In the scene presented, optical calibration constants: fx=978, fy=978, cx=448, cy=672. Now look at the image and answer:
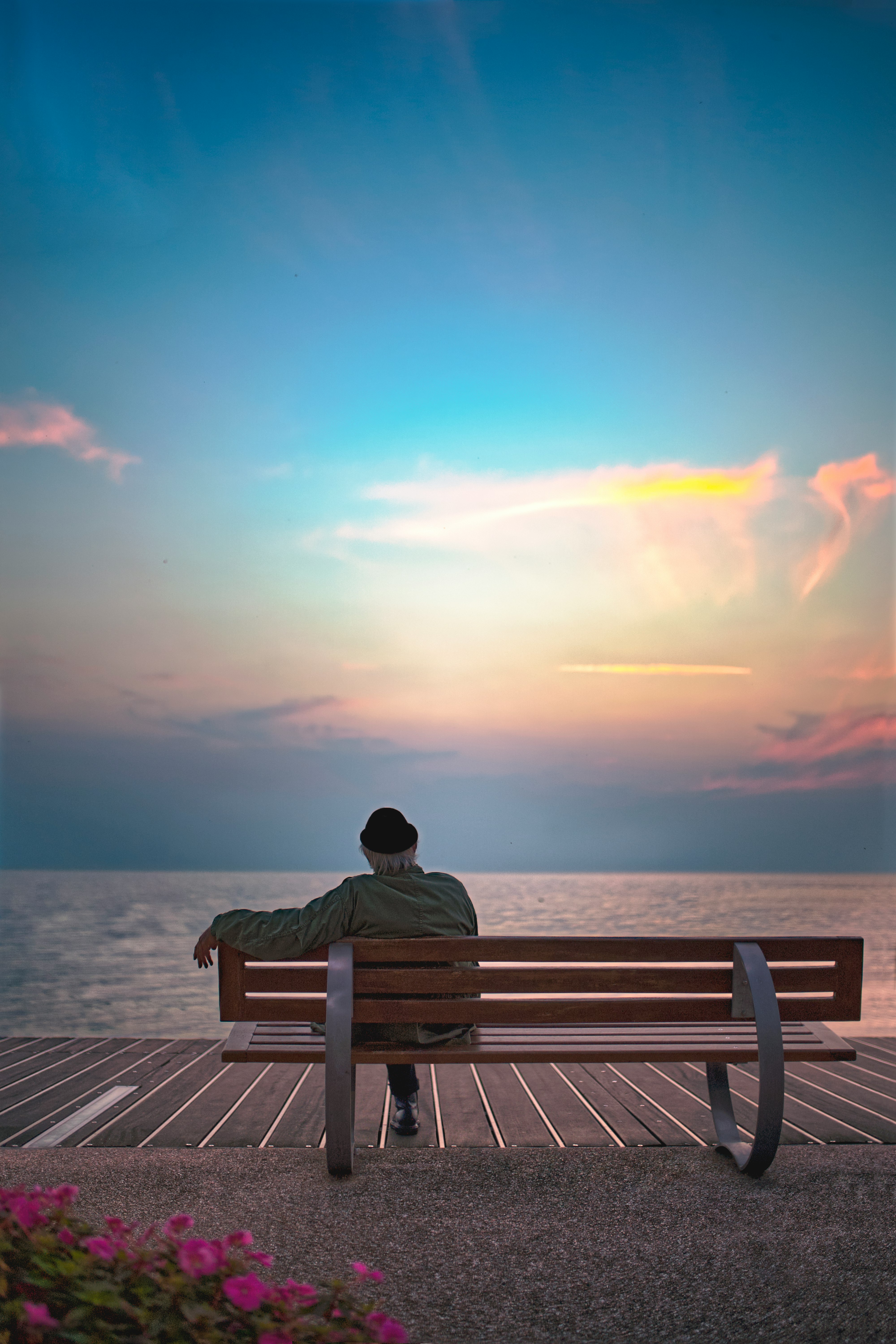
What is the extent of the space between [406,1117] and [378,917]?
0.97 m

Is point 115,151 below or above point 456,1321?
above

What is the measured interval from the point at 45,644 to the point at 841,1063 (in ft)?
82.5

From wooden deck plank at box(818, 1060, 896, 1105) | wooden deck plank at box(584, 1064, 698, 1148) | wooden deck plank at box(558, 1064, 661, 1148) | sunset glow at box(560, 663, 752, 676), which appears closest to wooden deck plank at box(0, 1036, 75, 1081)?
wooden deck plank at box(558, 1064, 661, 1148)

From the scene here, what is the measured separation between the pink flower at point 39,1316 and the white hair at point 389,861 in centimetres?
205

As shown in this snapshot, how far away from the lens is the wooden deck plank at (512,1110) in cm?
362

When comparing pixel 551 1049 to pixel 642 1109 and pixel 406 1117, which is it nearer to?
pixel 406 1117

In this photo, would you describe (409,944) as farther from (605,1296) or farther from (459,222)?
(459,222)

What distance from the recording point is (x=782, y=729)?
35094 millimetres

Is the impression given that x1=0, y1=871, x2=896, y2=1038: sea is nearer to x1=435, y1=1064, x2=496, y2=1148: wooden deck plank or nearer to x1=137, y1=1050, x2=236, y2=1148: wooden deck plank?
x1=435, y1=1064, x2=496, y2=1148: wooden deck plank

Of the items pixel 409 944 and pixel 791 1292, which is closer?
pixel 791 1292

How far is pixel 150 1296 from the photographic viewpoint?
139cm

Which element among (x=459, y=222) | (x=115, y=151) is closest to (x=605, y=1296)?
(x=115, y=151)

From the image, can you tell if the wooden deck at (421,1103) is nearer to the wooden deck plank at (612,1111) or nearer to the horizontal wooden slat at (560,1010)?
the wooden deck plank at (612,1111)

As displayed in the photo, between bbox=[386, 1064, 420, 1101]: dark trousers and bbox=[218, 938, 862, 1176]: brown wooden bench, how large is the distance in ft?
1.41
